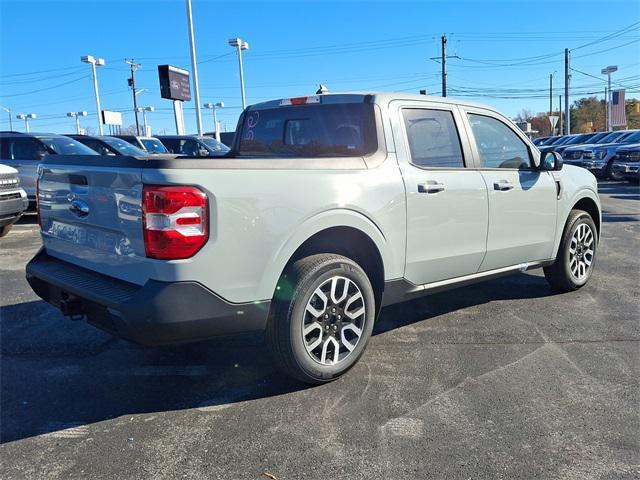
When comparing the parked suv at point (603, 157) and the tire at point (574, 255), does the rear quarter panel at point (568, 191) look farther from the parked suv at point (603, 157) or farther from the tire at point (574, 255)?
the parked suv at point (603, 157)

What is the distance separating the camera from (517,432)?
2.83 metres

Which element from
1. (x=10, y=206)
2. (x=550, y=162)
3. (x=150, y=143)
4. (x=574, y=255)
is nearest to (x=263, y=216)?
(x=550, y=162)

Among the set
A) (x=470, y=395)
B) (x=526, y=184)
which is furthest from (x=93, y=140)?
(x=470, y=395)

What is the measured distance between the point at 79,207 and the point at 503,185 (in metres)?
3.24

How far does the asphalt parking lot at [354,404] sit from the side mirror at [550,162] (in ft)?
4.34

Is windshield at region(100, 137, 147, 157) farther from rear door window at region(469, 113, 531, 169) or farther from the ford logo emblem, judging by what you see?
rear door window at region(469, 113, 531, 169)

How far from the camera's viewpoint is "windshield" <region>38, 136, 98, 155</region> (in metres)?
10.3

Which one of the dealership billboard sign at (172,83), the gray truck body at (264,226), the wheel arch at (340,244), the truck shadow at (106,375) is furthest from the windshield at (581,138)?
the wheel arch at (340,244)

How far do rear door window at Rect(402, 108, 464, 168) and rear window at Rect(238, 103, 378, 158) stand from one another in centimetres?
33

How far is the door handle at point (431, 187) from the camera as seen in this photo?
3752mm

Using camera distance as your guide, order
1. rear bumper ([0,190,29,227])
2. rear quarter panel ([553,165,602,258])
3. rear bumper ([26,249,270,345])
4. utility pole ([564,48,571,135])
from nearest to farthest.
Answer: rear bumper ([26,249,270,345]) → rear quarter panel ([553,165,602,258]) → rear bumper ([0,190,29,227]) → utility pole ([564,48,571,135])

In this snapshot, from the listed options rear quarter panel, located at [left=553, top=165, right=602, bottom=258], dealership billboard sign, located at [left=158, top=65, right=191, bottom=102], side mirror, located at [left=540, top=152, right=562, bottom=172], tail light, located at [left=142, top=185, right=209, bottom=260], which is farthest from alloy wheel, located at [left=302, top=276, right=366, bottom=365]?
dealership billboard sign, located at [left=158, top=65, right=191, bottom=102]

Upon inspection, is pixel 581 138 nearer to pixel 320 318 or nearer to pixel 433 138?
pixel 433 138

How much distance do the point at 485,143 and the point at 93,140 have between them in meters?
11.2
